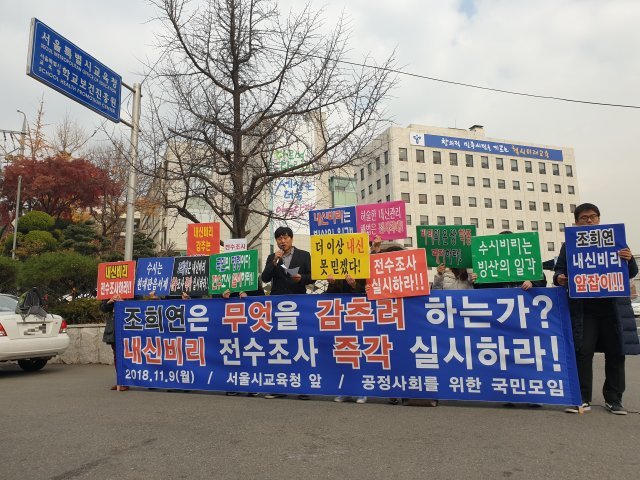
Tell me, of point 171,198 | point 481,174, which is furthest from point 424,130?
point 171,198

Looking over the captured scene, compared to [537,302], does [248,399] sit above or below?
below

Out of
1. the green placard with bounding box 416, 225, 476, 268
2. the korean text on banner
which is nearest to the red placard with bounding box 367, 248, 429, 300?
the green placard with bounding box 416, 225, 476, 268

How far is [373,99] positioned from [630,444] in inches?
278

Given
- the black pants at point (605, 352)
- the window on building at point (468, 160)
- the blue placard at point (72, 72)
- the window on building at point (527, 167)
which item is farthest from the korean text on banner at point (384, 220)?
the window on building at point (527, 167)

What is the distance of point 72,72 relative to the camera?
984 cm

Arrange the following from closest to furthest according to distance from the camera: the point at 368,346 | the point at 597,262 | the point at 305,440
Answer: the point at 305,440 < the point at 597,262 < the point at 368,346

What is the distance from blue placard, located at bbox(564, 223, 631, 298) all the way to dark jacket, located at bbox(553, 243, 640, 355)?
0.59 feet

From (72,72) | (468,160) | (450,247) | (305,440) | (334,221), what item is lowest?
A: (305,440)

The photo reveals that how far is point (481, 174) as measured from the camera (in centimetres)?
6456

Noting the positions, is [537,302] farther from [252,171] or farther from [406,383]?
[252,171]

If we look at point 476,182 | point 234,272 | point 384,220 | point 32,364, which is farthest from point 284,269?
point 476,182

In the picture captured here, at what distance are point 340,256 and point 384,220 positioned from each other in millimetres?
1517

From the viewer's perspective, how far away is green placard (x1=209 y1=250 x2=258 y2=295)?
6047mm

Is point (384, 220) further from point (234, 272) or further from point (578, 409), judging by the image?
point (578, 409)
